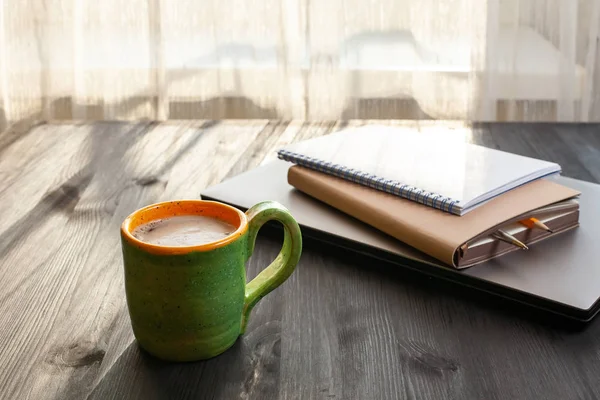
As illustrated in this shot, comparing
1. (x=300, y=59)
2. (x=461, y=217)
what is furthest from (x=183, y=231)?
(x=300, y=59)

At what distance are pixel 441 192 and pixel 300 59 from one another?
3.88 feet

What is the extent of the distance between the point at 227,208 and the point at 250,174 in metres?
0.36

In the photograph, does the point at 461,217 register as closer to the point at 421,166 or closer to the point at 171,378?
the point at 421,166

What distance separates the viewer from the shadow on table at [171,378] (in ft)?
1.93

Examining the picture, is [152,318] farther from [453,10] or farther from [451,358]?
[453,10]

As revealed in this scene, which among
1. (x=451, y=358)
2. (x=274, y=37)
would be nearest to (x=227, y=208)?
(x=451, y=358)

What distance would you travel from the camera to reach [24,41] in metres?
1.97

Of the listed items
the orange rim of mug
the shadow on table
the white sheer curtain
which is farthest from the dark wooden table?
the white sheer curtain

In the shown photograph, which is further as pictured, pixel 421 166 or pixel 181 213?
pixel 421 166

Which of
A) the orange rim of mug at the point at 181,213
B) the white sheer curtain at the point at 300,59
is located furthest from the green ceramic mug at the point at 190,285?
the white sheer curtain at the point at 300,59

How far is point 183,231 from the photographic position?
0.63 metres

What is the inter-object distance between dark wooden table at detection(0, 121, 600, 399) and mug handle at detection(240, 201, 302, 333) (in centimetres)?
3

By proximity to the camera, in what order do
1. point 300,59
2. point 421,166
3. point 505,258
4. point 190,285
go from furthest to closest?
point 300,59 < point 421,166 < point 505,258 < point 190,285

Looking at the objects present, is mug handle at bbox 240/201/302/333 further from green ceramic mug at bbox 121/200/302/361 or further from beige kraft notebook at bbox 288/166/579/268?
beige kraft notebook at bbox 288/166/579/268
